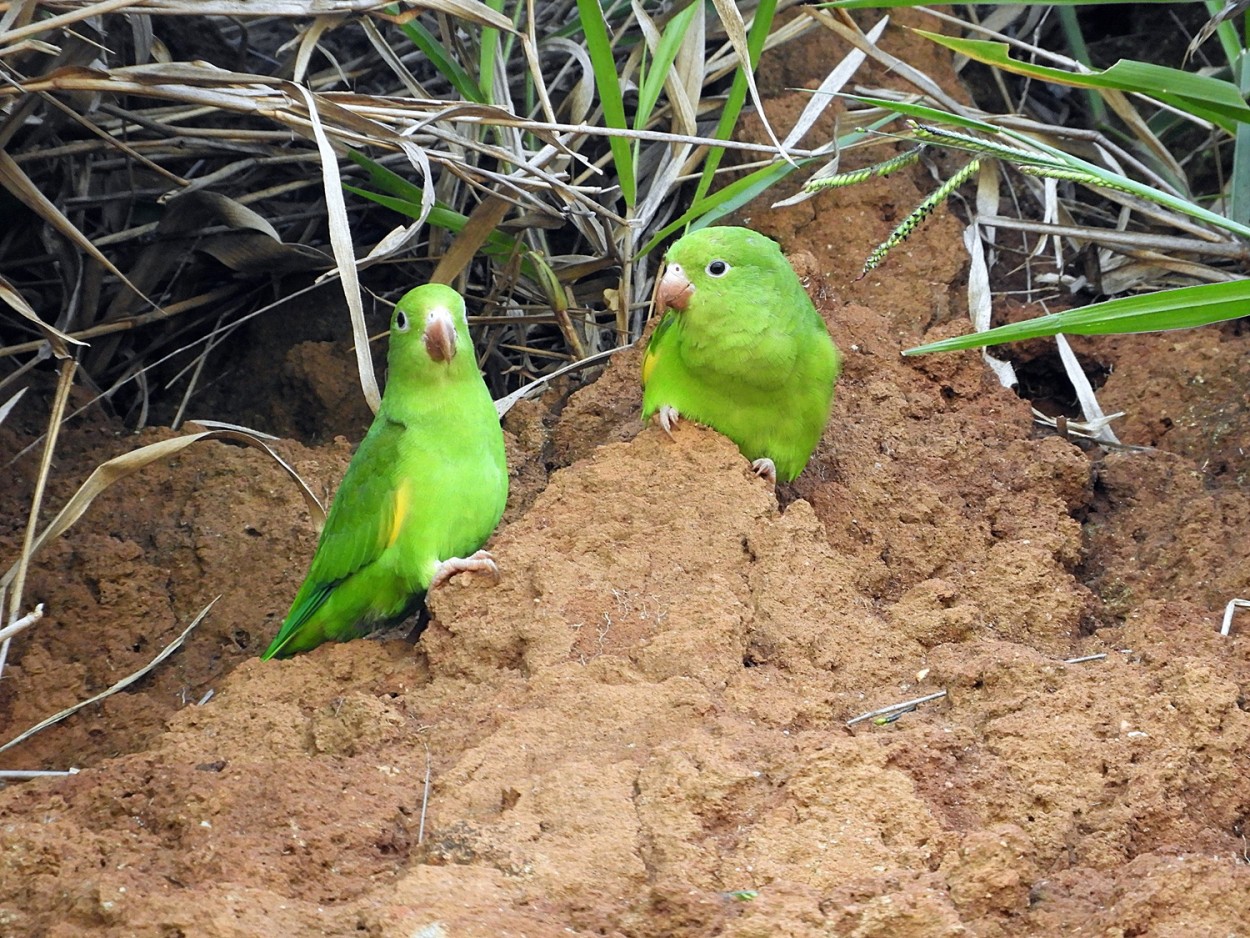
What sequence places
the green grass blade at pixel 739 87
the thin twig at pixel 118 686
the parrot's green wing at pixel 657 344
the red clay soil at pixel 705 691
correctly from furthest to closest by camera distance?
the green grass blade at pixel 739 87
the parrot's green wing at pixel 657 344
the thin twig at pixel 118 686
the red clay soil at pixel 705 691

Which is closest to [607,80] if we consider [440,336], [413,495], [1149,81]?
[440,336]

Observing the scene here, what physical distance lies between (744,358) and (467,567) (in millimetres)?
985

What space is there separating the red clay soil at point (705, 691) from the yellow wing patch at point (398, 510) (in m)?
0.45

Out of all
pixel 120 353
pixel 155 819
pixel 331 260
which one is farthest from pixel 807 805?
pixel 120 353

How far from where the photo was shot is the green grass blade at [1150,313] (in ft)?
10.7

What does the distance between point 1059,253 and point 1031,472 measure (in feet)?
4.07

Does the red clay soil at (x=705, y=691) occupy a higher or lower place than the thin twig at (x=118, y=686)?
higher

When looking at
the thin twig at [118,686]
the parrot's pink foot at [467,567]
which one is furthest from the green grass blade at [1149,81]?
the thin twig at [118,686]

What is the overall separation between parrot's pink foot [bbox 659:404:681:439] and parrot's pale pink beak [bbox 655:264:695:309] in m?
0.29

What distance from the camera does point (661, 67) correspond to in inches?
176

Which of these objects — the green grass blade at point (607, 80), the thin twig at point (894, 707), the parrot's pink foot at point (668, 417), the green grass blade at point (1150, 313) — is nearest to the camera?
the thin twig at point (894, 707)

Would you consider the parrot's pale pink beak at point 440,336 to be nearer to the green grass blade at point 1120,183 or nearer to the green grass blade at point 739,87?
the green grass blade at point 739,87

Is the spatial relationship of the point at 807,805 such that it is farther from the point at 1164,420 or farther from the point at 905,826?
the point at 1164,420

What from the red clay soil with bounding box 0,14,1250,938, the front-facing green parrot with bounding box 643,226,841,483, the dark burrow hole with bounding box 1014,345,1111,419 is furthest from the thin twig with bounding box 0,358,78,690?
the dark burrow hole with bounding box 1014,345,1111,419
